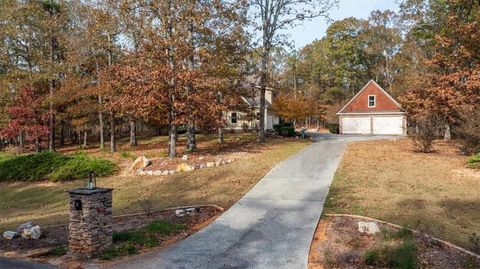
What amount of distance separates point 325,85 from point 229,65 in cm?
4551

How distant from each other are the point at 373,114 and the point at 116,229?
36741 millimetres

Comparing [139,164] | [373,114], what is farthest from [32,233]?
[373,114]

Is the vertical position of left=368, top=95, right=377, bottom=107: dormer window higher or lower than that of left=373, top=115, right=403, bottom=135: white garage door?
higher

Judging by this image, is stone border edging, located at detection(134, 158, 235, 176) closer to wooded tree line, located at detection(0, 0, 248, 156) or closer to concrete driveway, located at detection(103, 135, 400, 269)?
wooded tree line, located at detection(0, 0, 248, 156)

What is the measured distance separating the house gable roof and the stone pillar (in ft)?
124

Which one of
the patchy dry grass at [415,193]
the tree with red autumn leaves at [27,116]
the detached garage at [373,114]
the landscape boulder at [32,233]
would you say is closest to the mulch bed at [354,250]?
the patchy dry grass at [415,193]

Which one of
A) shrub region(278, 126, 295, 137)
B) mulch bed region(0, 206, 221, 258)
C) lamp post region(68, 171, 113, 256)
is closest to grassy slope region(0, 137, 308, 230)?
mulch bed region(0, 206, 221, 258)

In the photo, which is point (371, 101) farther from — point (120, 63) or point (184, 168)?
point (184, 168)

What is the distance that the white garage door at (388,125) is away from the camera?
40906 mm

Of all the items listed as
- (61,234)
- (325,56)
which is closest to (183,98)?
(61,234)

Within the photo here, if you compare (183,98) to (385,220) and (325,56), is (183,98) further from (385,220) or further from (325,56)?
(325,56)

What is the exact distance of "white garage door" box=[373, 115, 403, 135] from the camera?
40906 millimetres

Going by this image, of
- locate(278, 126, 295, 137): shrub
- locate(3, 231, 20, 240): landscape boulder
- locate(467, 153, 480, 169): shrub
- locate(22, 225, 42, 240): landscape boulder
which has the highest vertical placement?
locate(278, 126, 295, 137): shrub

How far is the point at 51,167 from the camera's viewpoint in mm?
19375
